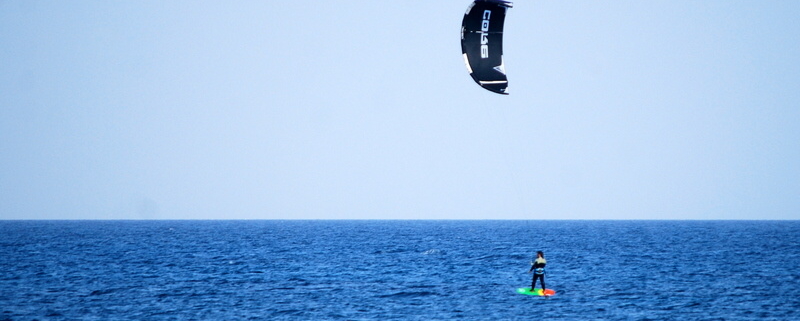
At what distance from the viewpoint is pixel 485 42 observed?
34875 millimetres

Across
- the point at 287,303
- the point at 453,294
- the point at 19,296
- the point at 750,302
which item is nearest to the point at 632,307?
the point at 750,302

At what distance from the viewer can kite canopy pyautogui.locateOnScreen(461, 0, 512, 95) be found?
1356 inches

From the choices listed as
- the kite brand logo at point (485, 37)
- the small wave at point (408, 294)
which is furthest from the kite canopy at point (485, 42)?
the small wave at point (408, 294)

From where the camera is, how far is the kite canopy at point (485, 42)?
34438 mm

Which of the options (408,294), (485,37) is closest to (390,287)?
(408,294)

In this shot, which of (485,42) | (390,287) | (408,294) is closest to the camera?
(485,42)

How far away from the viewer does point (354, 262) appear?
6862 cm

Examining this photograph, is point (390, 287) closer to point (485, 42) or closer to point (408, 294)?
point (408, 294)

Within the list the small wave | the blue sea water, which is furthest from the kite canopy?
the small wave

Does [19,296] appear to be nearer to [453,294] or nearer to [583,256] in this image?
[453,294]

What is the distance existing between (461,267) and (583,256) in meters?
18.4

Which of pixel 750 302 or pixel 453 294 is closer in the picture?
pixel 750 302

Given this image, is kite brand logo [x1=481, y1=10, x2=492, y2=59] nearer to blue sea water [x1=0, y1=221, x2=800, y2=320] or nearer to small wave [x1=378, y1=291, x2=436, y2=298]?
blue sea water [x1=0, y1=221, x2=800, y2=320]

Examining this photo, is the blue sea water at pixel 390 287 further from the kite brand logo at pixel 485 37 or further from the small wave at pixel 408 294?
the kite brand logo at pixel 485 37
